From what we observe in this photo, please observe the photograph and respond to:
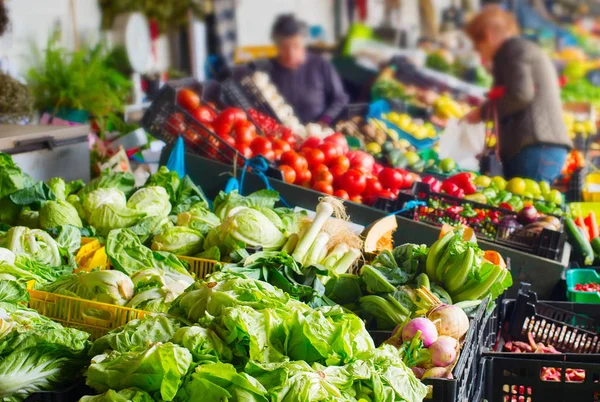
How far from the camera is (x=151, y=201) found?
3561mm

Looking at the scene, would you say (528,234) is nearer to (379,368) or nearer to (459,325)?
(459,325)

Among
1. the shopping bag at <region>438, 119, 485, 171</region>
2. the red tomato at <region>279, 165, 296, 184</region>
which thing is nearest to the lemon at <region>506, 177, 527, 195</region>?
the shopping bag at <region>438, 119, 485, 171</region>

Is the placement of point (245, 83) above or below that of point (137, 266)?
above

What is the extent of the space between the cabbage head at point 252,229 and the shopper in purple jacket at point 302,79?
4.24 meters

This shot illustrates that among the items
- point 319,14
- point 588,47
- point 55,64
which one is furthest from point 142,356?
point 588,47

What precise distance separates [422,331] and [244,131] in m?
2.53

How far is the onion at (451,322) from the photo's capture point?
7.85 ft

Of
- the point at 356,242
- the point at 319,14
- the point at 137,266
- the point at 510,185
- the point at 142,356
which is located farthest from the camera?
the point at 319,14

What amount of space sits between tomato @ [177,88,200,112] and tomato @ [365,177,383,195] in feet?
4.32

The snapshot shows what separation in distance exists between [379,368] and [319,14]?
1194 cm

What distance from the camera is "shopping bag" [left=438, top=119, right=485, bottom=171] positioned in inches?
239

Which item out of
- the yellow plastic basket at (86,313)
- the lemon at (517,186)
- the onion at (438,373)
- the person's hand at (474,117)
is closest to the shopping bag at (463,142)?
the person's hand at (474,117)

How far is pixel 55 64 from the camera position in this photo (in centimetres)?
629

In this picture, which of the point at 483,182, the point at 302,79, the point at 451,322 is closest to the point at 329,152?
the point at 483,182
